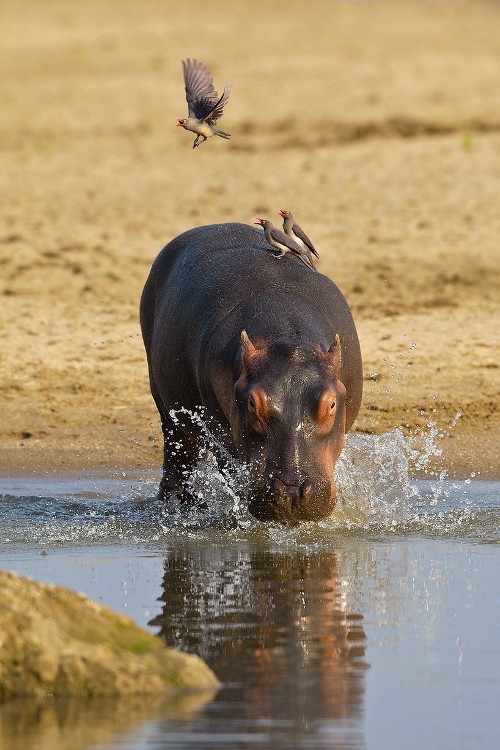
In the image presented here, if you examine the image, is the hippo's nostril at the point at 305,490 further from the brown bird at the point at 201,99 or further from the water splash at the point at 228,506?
the brown bird at the point at 201,99

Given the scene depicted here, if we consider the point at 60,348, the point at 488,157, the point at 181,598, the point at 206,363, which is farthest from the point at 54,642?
Result: the point at 488,157

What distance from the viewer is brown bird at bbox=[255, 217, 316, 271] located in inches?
303

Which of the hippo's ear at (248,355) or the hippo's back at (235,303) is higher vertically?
the hippo's back at (235,303)

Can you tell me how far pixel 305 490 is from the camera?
6117 millimetres

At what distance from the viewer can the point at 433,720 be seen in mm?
4168

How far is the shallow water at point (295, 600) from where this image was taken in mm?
4082

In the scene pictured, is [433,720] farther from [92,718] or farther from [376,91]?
[376,91]

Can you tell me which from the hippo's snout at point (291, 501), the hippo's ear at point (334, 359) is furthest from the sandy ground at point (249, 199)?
the hippo's snout at point (291, 501)

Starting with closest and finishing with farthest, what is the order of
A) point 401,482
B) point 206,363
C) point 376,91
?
1. point 206,363
2. point 401,482
3. point 376,91

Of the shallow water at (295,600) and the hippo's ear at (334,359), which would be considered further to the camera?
the hippo's ear at (334,359)

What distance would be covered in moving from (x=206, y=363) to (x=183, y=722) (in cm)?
327

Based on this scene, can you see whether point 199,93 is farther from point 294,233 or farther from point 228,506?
point 228,506

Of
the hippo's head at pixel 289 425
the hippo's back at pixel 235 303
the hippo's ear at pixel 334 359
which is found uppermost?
the hippo's back at pixel 235 303

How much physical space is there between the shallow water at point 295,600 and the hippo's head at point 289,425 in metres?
0.28
